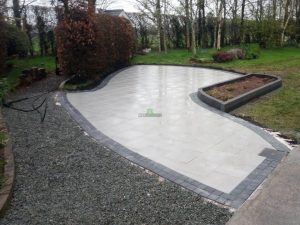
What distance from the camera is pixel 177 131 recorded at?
21.2 feet

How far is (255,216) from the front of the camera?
3.51 m

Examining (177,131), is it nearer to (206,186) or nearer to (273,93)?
(206,186)

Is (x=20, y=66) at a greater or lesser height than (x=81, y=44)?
lesser

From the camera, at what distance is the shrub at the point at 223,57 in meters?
16.5

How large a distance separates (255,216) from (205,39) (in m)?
23.0

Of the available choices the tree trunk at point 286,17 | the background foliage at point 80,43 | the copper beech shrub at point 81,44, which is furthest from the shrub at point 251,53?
the background foliage at point 80,43

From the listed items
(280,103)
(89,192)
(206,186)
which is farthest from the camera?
(280,103)

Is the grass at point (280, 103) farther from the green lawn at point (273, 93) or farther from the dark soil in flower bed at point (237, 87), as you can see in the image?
the dark soil in flower bed at point (237, 87)

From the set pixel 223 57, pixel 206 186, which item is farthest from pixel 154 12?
pixel 206 186

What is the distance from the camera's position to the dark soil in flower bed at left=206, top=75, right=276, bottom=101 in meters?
8.91

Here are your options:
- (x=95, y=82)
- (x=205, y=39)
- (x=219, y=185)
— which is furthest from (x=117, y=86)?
(x=205, y=39)

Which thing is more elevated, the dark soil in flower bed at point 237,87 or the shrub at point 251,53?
the shrub at point 251,53

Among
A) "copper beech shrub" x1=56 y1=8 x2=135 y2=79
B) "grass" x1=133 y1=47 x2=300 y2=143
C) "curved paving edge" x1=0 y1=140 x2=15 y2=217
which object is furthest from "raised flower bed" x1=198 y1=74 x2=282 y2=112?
"curved paving edge" x1=0 y1=140 x2=15 y2=217

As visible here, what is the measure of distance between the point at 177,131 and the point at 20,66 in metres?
10.3
